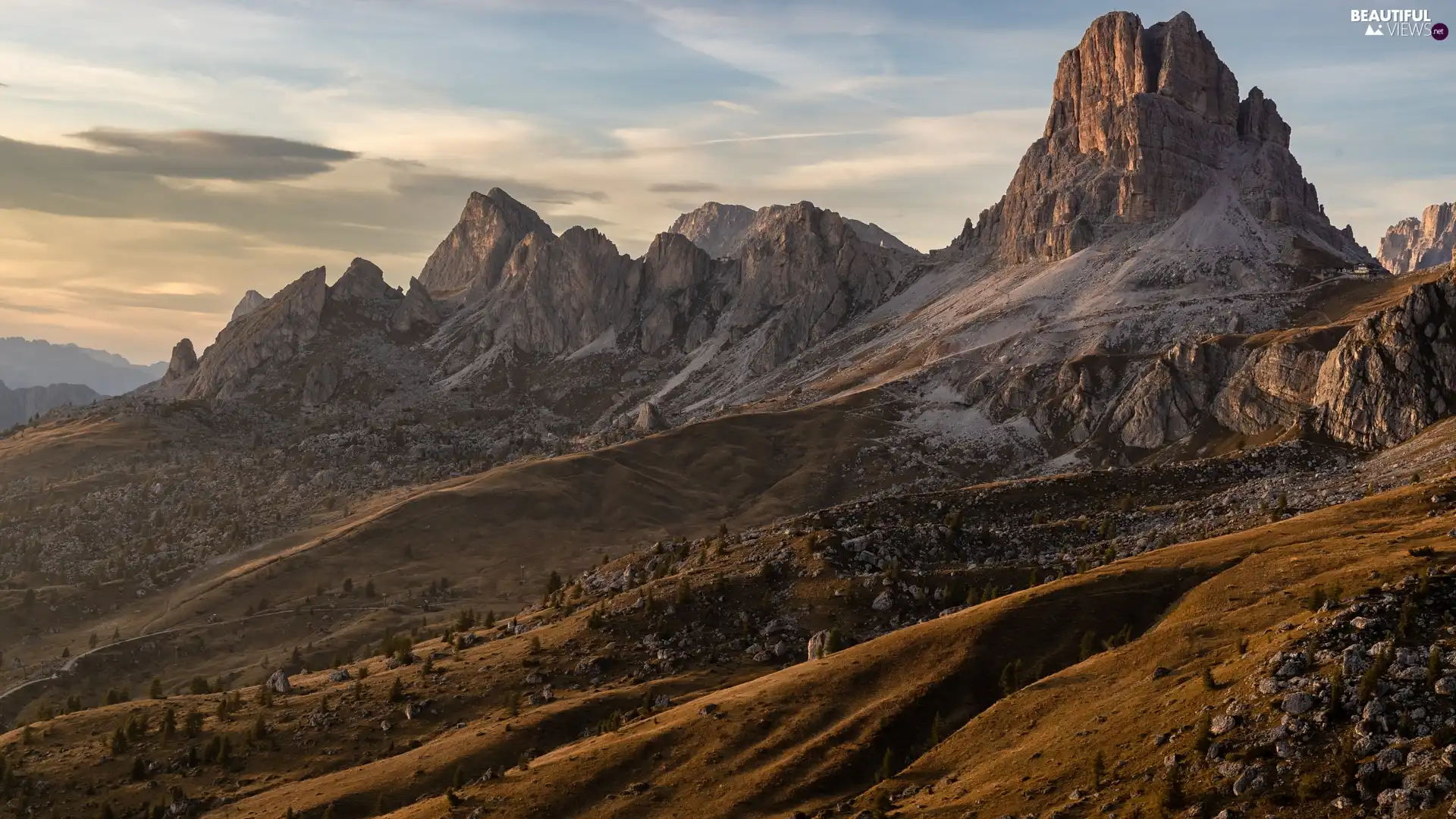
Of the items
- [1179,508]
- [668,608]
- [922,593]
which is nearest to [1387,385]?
[1179,508]

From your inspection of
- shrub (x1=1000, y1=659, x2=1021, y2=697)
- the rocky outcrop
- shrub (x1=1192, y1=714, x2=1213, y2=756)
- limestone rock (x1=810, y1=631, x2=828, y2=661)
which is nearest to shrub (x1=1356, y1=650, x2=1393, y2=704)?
shrub (x1=1192, y1=714, x2=1213, y2=756)

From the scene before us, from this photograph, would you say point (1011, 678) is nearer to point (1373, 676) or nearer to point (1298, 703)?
point (1298, 703)

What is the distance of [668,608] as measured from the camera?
12575cm

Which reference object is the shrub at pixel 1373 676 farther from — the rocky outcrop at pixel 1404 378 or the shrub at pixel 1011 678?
the rocky outcrop at pixel 1404 378

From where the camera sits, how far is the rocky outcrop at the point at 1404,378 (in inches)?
7298

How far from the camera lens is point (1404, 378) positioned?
190000mm

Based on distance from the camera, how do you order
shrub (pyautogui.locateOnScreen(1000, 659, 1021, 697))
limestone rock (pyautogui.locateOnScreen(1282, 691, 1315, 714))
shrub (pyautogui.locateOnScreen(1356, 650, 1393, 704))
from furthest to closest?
shrub (pyautogui.locateOnScreen(1000, 659, 1021, 697)), limestone rock (pyautogui.locateOnScreen(1282, 691, 1315, 714)), shrub (pyautogui.locateOnScreen(1356, 650, 1393, 704))

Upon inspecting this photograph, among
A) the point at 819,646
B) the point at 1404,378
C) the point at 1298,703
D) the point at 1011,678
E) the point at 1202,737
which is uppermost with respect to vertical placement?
the point at 1404,378

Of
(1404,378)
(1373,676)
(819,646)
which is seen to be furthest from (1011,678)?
(1404,378)

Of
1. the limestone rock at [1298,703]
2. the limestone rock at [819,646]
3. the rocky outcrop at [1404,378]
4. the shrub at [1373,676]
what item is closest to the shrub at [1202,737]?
the limestone rock at [1298,703]

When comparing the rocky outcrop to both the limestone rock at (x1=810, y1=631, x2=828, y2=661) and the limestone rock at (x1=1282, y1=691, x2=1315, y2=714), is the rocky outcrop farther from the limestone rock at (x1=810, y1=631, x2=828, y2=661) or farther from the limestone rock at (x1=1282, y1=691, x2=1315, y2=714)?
the limestone rock at (x1=1282, y1=691, x2=1315, y2=714)

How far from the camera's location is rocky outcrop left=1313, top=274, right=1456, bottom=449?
185m

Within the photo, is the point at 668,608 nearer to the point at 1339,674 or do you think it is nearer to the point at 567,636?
the point at 567,636

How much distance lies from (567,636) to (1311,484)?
100124 millimetres
